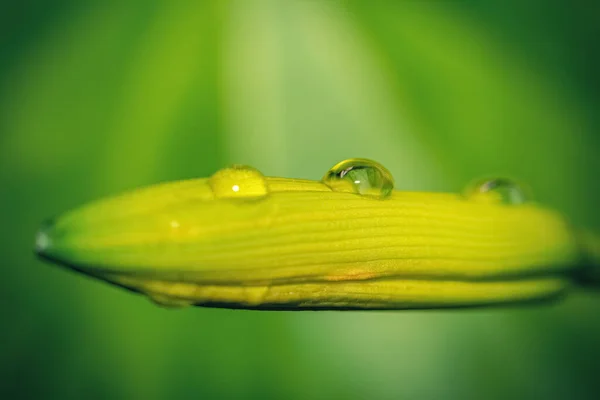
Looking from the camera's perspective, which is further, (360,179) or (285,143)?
(285,143)

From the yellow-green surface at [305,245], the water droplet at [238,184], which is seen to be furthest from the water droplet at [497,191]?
the water droplet at [238,184]

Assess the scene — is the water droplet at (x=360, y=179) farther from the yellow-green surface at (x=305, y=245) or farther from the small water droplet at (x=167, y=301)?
the small water droplet at (x=167, y=301)

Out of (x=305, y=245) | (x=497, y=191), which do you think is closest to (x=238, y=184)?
(x=305, y=245)

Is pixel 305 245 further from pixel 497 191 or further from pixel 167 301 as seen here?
pixel 497 191

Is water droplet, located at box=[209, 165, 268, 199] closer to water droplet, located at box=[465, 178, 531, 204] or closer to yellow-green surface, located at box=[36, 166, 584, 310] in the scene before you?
yellow-green surface, located at box=[36, 166, 584, 310]

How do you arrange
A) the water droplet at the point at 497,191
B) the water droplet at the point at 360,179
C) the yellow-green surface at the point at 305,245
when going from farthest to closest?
1. the water droplet at the point at 497,191
2. the water droplet at the point at 360,179
3. the yellow-green surface at the point at 305,245

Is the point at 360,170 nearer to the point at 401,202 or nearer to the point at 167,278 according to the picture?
the point at 401,202
